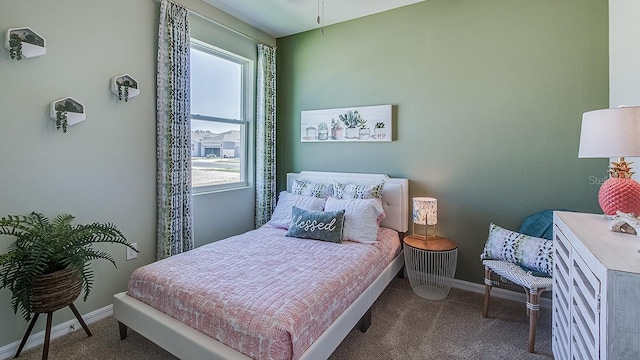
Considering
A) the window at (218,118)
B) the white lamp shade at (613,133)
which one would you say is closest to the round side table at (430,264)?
the white lamp shade at (613,133)

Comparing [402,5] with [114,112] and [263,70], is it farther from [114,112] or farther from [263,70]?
[114,112]

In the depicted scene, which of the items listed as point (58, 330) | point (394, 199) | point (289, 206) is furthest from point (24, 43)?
point (394, 199)

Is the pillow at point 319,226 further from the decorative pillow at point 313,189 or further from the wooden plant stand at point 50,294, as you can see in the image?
the wooden plant stand at point 50,294

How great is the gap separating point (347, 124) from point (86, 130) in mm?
2437

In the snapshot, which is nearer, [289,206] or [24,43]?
[24,43]

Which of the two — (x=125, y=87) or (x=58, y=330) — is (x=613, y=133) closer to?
(x=125, y=87)

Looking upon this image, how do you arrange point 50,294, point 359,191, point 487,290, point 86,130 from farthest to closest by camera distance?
point 359,191 < point 487,290 < point 86,130 < point 50,294

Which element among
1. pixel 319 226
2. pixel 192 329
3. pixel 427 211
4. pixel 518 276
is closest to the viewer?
pixel 192 329

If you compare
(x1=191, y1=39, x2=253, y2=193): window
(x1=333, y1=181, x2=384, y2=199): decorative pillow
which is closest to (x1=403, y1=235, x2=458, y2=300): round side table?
(x1=333, y1=181, x2=384, y2=199): decorative pillow

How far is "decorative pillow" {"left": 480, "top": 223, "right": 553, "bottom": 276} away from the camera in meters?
2.00

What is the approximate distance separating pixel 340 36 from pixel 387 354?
324 cm

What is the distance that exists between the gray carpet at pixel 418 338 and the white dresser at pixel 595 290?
43 centimetres

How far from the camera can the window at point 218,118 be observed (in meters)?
3.04

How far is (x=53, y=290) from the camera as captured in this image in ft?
5.64
